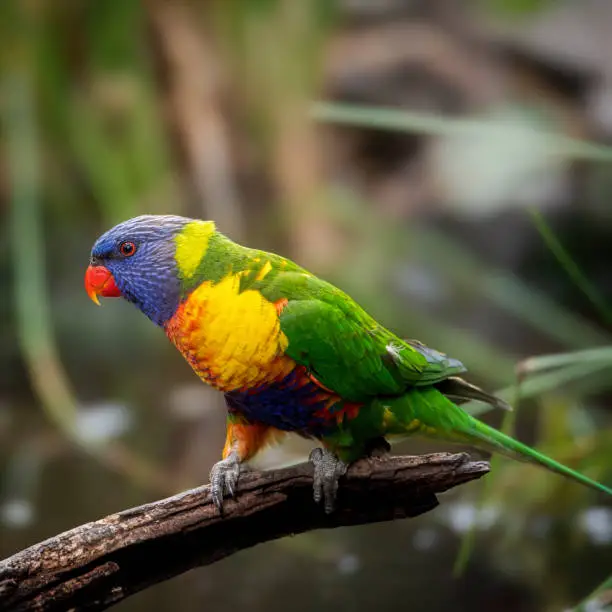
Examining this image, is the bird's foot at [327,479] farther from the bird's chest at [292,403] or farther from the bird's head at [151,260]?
the bird's head at [151,260]

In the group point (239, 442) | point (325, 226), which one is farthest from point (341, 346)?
point (325, 226)

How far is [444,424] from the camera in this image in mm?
1748

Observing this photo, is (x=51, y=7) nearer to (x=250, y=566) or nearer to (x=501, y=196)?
(x=501, y=196)

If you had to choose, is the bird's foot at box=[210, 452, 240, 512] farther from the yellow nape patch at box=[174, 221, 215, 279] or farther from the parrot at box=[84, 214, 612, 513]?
the yellow nape patch at box=[174, 221, 215, 279]

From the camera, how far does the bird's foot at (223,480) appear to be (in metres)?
1.58

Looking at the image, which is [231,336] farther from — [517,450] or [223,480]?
[517,450]

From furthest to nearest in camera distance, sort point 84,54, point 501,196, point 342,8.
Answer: point 342,8 < point 501,196 < point 84,54

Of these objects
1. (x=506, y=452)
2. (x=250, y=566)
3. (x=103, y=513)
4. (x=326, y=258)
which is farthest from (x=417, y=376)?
(x=326, y=258)

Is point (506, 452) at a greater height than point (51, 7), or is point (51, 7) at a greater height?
point (51, 7)

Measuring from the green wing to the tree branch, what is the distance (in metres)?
0.18

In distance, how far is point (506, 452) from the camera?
176 cm

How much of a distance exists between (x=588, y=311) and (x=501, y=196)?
1018 mm

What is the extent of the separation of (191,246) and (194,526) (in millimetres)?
569

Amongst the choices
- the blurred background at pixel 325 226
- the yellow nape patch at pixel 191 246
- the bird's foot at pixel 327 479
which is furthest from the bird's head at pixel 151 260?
the blurred background at pixel 325 226
